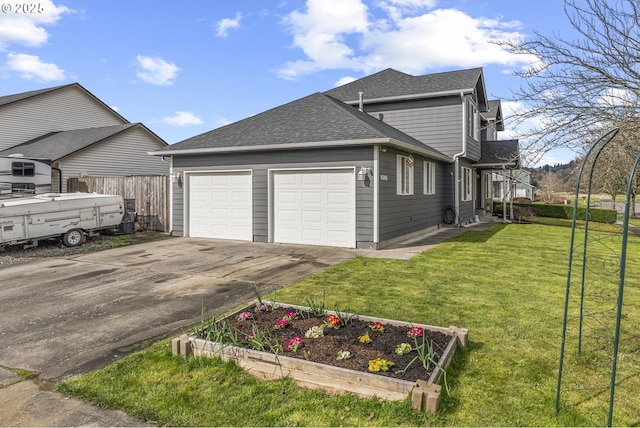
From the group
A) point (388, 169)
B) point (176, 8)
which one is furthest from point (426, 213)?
point (176, 8)

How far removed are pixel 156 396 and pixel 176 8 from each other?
30.5 feet

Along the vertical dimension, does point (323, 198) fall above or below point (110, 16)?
below

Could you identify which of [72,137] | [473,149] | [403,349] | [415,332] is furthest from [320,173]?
[72,137]

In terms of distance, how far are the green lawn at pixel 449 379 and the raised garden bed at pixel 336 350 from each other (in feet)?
0.33

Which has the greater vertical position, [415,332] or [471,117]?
[471,117]

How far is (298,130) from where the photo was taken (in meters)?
11.4

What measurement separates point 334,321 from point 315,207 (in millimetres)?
6887

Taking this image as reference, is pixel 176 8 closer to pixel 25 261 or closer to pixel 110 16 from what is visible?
pixel 110 16

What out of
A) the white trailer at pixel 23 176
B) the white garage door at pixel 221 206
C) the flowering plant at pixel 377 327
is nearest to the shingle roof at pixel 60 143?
the white trailer at pixel 23 176

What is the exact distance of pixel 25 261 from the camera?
8672mm

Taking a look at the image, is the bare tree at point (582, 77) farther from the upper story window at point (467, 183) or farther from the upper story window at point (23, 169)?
the upper story window at point (23, 169)

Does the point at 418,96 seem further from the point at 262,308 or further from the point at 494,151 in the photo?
the point at 262,308

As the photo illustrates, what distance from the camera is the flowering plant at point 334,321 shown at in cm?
395
